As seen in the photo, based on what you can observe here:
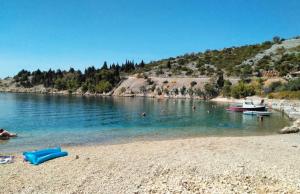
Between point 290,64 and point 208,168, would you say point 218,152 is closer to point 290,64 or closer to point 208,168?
point 208,168

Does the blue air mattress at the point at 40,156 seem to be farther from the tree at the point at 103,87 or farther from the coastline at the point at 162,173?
the tree at the point at 103,87

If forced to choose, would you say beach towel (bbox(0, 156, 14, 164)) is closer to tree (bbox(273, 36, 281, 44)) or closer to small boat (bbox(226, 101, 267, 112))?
small boat (bbox(226, 101, 267, 112))

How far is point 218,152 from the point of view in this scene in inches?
936

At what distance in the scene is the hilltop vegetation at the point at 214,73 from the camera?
12044 cm

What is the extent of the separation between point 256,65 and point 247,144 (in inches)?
5095

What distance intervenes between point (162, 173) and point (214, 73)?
5432 inches

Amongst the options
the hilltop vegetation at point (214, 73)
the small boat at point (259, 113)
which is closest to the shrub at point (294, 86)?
the hilltop vegetation at point (214, 73)

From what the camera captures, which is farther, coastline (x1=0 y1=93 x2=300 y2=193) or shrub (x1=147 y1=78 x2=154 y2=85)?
shrub (x1=147 y1=78 x2=154 y2=85)

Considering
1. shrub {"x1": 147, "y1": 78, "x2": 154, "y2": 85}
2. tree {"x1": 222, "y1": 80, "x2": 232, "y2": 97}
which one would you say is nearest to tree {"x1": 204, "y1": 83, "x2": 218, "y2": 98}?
tree {"x1": 222, "y1": 80, "x2": 232, "y2": 97}

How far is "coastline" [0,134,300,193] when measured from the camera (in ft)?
50.3

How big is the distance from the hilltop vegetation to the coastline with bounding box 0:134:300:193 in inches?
3028

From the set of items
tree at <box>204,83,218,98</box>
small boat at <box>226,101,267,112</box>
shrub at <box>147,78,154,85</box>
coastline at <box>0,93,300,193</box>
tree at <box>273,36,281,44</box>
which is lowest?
coastline at <box>0,93,300,193</box>

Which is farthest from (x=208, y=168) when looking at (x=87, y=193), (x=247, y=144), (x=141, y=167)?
(x=247, y=144)

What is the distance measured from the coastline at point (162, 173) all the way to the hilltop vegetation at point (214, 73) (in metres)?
76.9
